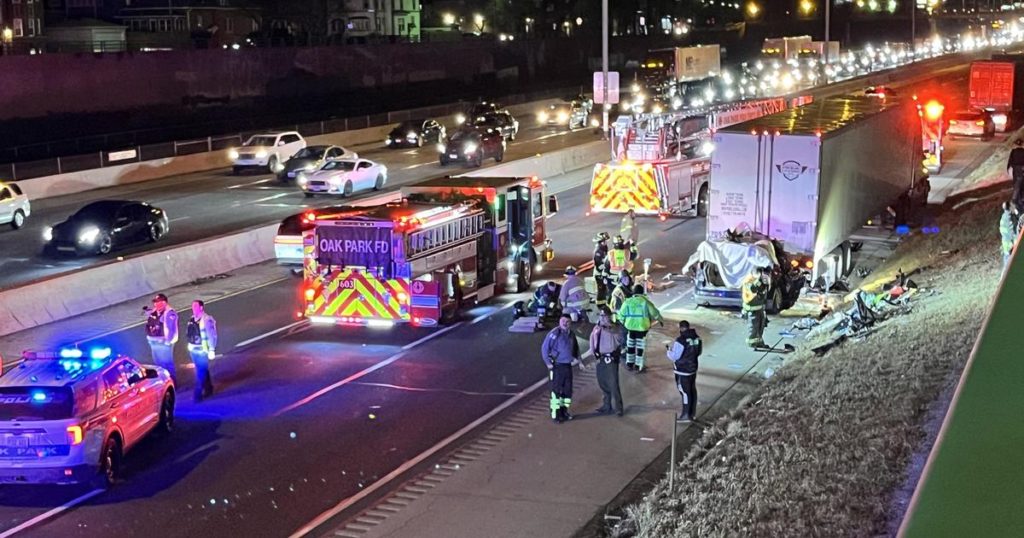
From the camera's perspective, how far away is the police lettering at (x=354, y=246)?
20.2 m

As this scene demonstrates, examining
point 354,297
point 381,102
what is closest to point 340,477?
point 354,297

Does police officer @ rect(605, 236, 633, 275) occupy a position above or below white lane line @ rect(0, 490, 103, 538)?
above

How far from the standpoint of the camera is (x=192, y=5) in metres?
101

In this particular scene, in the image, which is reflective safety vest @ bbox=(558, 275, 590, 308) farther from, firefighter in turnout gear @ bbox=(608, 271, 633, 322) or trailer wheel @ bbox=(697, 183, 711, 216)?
trailer wheel @ bbox=(697, 183, 711, 216)

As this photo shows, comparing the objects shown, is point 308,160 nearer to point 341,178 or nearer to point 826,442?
point 341,178

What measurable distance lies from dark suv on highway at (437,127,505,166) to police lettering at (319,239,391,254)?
2759cm

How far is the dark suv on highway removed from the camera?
48.0 meters

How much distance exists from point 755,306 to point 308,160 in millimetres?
28030

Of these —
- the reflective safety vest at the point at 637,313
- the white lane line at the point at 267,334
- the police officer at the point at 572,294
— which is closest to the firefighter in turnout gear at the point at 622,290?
the police officer at the point at 572,294

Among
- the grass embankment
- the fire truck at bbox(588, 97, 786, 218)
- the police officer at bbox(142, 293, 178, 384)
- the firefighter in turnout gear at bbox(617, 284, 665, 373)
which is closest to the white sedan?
the fire truck at bbox(588, 97, 786, 218)

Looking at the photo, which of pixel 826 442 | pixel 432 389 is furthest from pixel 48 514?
pixel 826 442

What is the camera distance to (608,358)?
15234 millimetres

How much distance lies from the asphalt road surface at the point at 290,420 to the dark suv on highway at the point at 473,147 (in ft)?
79.3

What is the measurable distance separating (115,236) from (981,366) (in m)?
28.1
